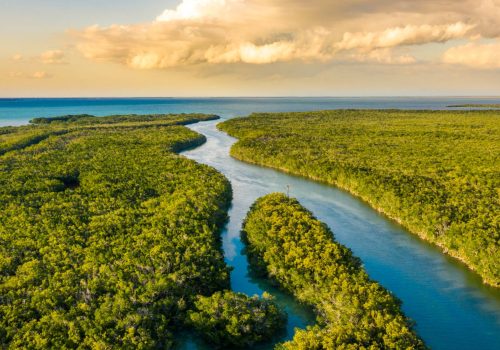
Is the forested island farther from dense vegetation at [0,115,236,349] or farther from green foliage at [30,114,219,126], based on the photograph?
green foliage at [30,114,219,126]

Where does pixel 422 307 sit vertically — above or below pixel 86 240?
below

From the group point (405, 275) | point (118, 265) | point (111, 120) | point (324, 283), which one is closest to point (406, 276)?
Result: point (405, 275)

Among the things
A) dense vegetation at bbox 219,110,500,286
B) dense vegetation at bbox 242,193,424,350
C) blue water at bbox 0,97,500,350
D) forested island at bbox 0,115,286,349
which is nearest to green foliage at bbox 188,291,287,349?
forested island at bbox 0,115,286,349

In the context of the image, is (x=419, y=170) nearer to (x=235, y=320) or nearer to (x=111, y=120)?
(x=235, y=320)

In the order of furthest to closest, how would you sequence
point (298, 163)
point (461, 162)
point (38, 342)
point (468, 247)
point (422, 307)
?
point (298, 163) < point (461, 162) < point (468, 247) < point (422, 307) < point (38, 342)

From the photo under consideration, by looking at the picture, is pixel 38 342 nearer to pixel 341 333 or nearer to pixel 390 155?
pixel 341 333

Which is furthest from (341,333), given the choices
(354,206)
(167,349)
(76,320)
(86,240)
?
(354,206)
